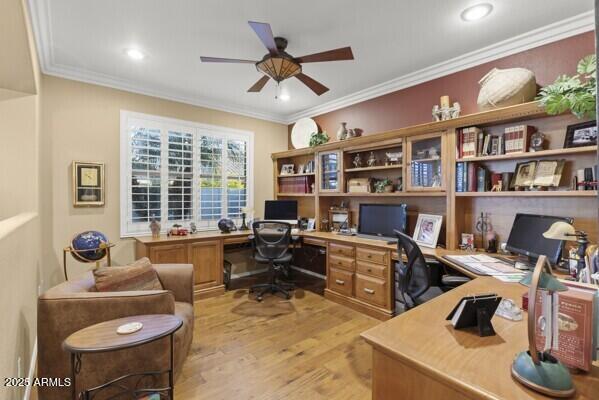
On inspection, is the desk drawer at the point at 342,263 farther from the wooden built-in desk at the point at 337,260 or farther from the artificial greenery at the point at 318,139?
the artificial greenery at the point at 318,139

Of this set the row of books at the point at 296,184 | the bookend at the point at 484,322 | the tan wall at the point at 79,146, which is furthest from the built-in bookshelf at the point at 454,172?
the tan wall at the point at 79,146

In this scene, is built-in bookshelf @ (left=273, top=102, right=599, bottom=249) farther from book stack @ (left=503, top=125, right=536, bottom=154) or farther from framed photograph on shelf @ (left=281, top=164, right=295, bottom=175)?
framed photograph on shelf @ (left=281, top=164, right=295, bottom=175)

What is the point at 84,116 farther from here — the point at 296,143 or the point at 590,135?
the point at 590,135

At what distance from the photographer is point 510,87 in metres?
2.45

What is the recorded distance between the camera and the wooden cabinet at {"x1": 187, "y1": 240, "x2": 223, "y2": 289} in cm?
372

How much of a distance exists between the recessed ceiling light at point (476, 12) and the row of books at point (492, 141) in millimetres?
924

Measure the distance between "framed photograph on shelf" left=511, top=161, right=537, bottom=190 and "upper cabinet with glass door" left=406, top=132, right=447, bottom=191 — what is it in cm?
58

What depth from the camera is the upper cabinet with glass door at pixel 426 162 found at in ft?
9.79

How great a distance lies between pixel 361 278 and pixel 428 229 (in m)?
0.93

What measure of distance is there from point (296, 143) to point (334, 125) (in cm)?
73

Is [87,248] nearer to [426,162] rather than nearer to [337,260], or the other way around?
[337,260]

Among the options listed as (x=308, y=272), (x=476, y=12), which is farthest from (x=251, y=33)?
(x=308, y=272)

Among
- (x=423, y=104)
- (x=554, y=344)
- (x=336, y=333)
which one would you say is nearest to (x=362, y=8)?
(x=423, y=104)

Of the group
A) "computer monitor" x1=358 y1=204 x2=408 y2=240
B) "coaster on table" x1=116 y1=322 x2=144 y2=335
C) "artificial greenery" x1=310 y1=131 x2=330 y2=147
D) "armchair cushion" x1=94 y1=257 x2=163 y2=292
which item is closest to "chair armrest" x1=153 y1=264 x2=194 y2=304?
"armchair cushion" x1=94 y1=257 x2=163 y2=292
